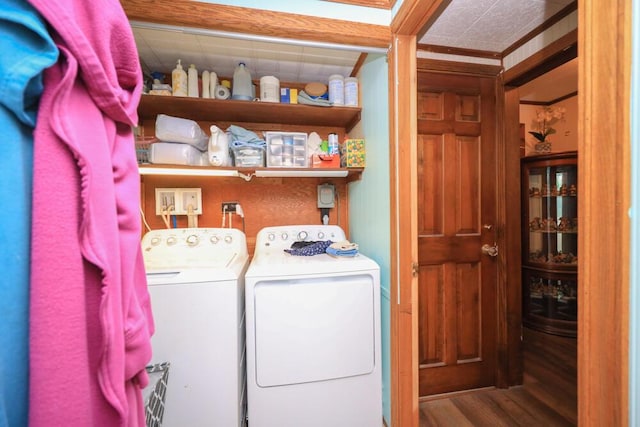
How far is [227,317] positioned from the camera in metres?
1.19

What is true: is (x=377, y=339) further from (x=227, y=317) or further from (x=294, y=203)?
(x=294, y=203)

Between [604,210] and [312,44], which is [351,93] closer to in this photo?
[312,44]

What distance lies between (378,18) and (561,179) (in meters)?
2.58

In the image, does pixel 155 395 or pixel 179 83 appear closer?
pixel 155 395

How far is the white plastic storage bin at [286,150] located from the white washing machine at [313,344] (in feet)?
2.29

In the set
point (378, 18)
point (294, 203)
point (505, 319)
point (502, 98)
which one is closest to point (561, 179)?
point (502, 98)

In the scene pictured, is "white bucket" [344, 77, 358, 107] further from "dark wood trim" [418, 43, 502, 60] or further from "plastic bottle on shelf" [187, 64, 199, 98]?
"plastic bottle on shelf" [187, 64, 199, 98]

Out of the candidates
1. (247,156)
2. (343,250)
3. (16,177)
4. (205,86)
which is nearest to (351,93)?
(247,156)

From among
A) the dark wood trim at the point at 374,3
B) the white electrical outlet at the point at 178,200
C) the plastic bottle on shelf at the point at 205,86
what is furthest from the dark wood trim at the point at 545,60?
the white electrical outlet at the point at 178,200

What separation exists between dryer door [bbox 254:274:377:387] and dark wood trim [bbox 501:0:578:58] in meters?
1.92

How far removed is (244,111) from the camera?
5.74 ft

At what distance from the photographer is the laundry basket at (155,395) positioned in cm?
85

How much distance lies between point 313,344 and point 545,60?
7.23 ft

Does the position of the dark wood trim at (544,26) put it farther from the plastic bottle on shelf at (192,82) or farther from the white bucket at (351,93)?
the plastic bottle on shelf at (192,82)
